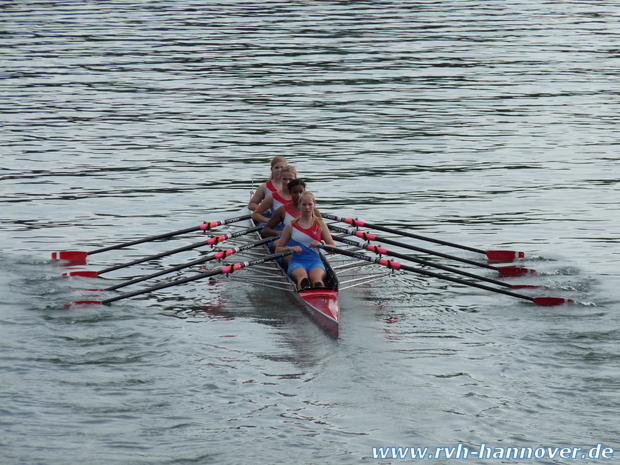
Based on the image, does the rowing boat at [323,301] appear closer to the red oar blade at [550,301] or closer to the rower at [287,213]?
the rower at [287,213]

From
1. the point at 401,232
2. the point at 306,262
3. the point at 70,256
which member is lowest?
the point at 70,256

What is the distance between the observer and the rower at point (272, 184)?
57.1 feet

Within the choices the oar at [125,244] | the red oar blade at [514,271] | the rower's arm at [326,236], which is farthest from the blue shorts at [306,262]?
the red oar blade at [514,271]

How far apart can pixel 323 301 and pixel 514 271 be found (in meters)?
4.34

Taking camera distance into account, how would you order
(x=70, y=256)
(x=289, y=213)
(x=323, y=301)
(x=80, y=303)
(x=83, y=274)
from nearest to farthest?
(x=323, y=301) < (x=80, y=303) < (x=289, y=213) < (x=83, y=274) < (x=70, y=256)

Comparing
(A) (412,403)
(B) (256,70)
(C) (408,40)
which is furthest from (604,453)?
(C) (408,40)

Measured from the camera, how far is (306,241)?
1455 centimetres

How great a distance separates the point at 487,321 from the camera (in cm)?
1324

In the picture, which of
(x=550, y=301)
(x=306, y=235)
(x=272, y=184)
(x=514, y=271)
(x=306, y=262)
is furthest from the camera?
(x=272, y=184)

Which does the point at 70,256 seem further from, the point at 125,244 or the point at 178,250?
the point at 178,250

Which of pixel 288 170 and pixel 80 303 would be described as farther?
pixel 288 170

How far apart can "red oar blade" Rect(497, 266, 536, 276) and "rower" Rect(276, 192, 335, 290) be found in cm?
328

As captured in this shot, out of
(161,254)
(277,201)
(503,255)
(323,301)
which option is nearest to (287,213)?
(277,201)

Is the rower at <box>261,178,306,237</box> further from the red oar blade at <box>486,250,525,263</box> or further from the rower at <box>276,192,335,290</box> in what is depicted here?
the red oar blade at <box>486,250,525,263</box>
